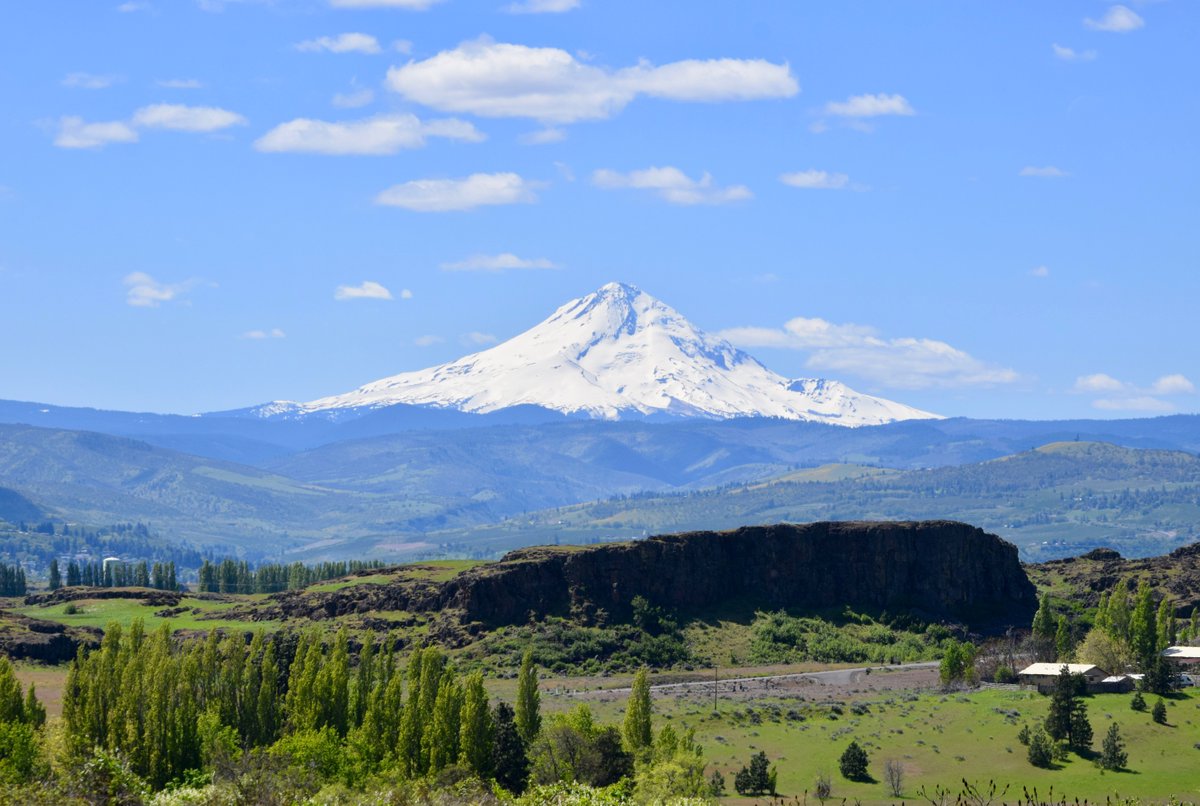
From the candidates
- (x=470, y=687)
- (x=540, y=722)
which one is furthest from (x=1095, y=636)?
(x=470, y=687)

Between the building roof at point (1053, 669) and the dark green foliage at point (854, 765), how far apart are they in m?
40.5

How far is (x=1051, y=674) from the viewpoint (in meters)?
177

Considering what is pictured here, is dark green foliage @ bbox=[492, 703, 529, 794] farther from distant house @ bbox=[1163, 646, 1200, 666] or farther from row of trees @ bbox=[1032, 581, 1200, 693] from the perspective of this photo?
distant house @ bbox=[1163, 646, 1200, 666]

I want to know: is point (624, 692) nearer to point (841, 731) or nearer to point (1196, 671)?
point (841, 731)

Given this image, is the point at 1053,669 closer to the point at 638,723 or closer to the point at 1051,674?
the point at 1051,674

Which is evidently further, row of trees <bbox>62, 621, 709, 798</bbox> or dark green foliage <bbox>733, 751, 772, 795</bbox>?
dark green foliage <bbox>733, 751, 772, 795</bbox>

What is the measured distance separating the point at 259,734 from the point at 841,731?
54780mm

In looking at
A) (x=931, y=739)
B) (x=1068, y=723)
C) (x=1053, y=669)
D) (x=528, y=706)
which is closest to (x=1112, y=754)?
(x=1068, y=723)

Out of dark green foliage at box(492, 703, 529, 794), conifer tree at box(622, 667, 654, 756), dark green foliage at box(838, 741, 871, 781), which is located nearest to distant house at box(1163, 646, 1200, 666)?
dark green foliage at box(838, 741, 871, 781)

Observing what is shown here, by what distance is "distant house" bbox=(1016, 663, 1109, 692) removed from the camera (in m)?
171

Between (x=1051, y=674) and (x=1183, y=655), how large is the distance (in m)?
20.6

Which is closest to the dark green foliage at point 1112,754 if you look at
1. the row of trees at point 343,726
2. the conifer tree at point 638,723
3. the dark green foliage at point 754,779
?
the dark green foliage at point 754,779

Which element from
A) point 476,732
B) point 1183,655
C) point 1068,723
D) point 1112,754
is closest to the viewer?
point 476,732

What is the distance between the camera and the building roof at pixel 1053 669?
172875 millimetres
